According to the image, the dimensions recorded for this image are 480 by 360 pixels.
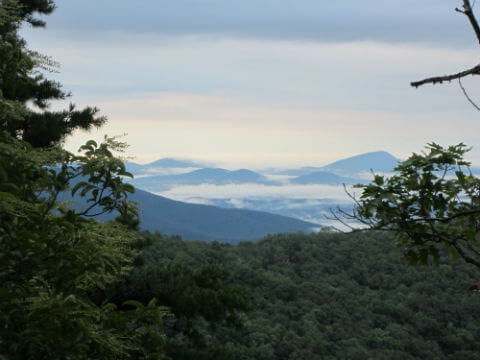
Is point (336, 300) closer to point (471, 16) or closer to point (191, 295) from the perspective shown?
point (191, 295)

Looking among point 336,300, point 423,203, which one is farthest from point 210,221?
point 423,203

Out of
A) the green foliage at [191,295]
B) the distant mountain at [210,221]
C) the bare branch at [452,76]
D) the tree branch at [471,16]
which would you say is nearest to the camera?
the tree branch at [471,16]

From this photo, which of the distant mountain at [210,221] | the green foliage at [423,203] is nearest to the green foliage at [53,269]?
the green foliage at [423,203]

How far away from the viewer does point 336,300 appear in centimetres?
2322

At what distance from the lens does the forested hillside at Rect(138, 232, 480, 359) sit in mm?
19938

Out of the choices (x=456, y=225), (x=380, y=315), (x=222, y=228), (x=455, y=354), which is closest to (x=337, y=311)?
(x=380, y=315)

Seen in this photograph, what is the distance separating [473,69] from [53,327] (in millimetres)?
3461

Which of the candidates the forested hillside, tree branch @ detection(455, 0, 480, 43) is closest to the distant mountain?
the forested hillside

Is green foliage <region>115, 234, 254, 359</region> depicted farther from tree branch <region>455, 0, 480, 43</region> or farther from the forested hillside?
tree branch <region>455, 0, 480, 43</region>

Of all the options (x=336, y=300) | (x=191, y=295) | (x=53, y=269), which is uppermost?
(x=53, y=269)

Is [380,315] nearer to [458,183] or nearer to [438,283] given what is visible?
[438,283]

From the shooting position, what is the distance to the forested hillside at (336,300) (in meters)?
19.9

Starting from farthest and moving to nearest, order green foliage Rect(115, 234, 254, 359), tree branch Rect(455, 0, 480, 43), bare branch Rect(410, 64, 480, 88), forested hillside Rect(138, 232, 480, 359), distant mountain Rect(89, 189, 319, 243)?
distant mountain Rect(89, 189, 319, 243) < forested hillside Rect(138, 232, 480, 359) < green foliage Rect(115, 234, 254, 359) < bare branch Rect(410, 64, 480, 88) < tree branch Rect(455, 0, 480, 43)

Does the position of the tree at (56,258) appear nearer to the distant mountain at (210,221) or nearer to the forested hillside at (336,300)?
the forested hillside at (336,300)
